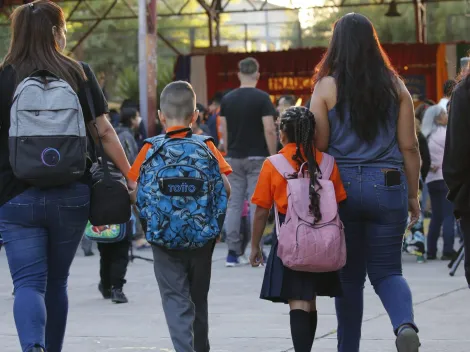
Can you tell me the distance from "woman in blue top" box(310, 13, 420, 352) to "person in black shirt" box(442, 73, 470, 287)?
0.51 meters

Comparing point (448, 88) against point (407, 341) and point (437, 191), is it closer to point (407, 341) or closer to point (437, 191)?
point (407, 341)

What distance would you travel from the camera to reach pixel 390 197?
5422 mm

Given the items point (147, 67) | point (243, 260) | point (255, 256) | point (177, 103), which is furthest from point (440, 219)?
point (177, 103)

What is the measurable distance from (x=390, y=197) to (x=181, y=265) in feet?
3.45

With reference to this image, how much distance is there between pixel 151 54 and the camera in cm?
1714

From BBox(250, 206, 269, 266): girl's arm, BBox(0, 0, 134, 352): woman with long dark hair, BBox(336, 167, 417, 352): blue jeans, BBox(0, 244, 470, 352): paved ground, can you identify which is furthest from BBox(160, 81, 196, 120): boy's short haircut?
BBox(0, 244, 470, 352): paved ground

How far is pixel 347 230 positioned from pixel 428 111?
7.07m

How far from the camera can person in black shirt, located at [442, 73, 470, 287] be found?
15.8ft

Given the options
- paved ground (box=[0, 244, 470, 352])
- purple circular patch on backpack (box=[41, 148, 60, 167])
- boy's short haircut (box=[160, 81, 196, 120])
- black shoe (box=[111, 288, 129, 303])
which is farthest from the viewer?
black shoe (box=[111, 288, 129, 303])

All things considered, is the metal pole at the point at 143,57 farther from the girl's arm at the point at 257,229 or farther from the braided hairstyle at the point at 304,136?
the braided hairstyle at the point at 304,136

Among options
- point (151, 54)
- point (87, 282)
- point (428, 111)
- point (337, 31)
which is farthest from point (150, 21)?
point (337, 31)

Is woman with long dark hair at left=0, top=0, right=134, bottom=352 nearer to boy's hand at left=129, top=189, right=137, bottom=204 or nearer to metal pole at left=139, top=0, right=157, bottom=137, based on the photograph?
boy's hand at left=129, top=189, right=137, bottom=204

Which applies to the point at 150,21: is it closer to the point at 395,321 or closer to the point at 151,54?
the point at 151,54

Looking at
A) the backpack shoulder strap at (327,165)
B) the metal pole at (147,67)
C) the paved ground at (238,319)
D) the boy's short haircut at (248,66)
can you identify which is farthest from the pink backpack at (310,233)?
the metal pole at (147,67)
